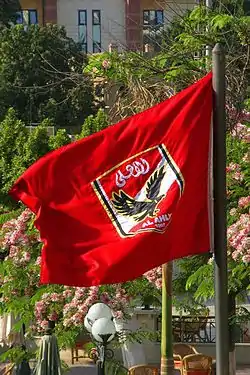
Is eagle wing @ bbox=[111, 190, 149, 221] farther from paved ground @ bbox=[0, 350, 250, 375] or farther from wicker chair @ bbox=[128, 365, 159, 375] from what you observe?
paved ground @ bbox=[0, 350, 250, 375]

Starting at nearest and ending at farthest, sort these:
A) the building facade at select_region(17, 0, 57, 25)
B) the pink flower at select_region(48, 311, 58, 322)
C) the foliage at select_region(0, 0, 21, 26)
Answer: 1. the pink flower at select_region(48, 311, 58, 322)
2. the foliage at select_region(0, 0, 21, 26)
3. the building facade at select_region(17, 0, 57, 25)

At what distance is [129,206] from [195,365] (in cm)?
1034

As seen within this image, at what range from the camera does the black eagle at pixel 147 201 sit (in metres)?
5.31

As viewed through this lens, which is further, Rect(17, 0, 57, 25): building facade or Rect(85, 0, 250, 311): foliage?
Rect(17, 0, 57, 25): building facade

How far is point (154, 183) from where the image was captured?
535 cm

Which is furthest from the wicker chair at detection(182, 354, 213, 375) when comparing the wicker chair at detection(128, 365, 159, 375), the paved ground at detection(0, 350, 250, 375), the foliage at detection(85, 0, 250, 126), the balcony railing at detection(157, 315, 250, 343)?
the foliage at detection(85, 0, 250, 126)

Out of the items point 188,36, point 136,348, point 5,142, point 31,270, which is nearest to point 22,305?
point 31,270

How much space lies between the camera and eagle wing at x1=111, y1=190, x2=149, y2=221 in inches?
210

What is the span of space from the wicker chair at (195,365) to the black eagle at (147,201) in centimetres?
1013

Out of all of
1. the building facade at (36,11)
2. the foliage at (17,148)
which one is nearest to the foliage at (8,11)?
the building facade at (36,11)

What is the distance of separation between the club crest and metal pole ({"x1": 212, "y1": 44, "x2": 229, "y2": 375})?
0.27 metres

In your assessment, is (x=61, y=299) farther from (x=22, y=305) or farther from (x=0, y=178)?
(x=0, y=178)

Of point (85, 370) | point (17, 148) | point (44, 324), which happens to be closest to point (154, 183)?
point (44, 324)

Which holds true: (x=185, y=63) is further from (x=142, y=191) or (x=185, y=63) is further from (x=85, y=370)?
(x=85, y=370)
